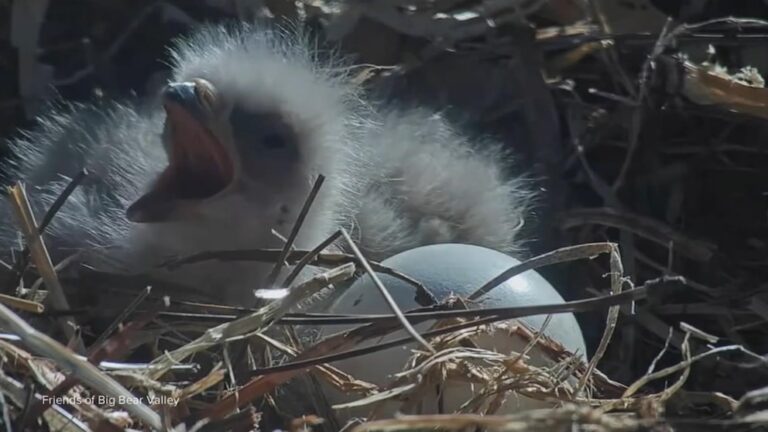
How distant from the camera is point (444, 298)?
1.56 m

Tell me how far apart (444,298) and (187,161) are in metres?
0.50

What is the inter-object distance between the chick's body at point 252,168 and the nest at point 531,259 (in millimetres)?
106

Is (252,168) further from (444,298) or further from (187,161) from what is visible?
(444,298)

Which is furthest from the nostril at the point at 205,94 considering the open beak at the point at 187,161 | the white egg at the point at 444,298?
the white egg at the point at 444,298

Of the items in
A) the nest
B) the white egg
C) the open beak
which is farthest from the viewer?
the open beak

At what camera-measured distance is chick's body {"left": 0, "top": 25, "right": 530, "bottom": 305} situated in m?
1.85

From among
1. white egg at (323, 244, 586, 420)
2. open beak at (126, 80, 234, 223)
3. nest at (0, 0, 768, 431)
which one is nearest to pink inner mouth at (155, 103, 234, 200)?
open beak at (126, 80, 234, 223)

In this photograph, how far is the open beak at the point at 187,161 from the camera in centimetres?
179

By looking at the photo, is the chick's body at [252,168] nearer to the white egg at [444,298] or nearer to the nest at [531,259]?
the nest at [531,259]

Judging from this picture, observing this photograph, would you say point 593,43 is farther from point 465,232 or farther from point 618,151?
point 465,232

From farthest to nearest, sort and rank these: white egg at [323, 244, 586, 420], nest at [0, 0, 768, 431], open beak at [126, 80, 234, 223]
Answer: open beak at [126, 80, 234, 223] < white egg at [323, 244, 586, 420] < nest at [0, 0, 768, 431]

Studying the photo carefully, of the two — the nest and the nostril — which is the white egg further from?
the nostril

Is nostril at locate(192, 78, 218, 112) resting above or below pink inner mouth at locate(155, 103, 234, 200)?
above

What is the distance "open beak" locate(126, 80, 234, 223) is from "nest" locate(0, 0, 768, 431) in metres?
0.11
